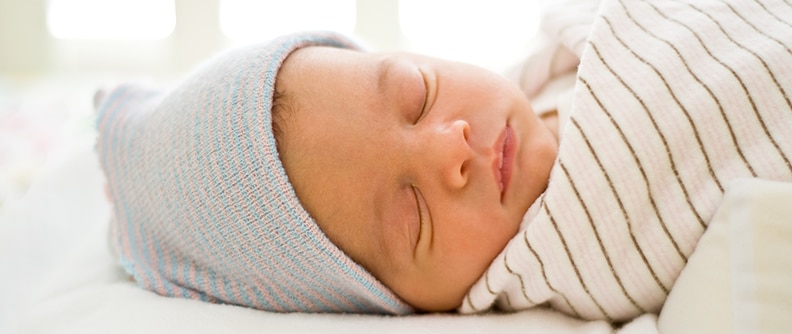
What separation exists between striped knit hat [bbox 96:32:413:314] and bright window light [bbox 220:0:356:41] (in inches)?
95.3

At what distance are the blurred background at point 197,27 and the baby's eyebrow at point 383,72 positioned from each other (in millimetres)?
2385

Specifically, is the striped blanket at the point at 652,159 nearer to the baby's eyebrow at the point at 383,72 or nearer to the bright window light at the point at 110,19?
the baby's eyebrow at the point at 383,72

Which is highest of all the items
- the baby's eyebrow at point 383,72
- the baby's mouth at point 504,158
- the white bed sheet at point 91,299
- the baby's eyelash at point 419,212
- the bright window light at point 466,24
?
the baby's eyebrow at point 383,72

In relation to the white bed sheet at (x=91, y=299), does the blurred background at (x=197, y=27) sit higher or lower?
lower

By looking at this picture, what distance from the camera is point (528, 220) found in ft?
2.62

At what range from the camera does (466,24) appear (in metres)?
3.37

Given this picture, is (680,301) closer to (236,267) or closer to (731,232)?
(731,232)

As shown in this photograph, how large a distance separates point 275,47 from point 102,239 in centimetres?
50

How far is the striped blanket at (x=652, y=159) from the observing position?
0.70m

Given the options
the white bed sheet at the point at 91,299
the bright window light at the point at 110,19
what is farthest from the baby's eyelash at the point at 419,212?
the bright window light at the point at 110,19

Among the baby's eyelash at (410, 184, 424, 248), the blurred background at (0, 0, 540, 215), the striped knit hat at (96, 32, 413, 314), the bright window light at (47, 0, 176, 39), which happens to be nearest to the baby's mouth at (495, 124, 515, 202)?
the baby's eyelash at (410, 184, 424, 248)

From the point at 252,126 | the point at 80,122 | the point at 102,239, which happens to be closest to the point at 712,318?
the point at 252,126

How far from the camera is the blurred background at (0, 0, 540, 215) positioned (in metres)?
3.31

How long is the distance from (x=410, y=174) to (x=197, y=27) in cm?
287
